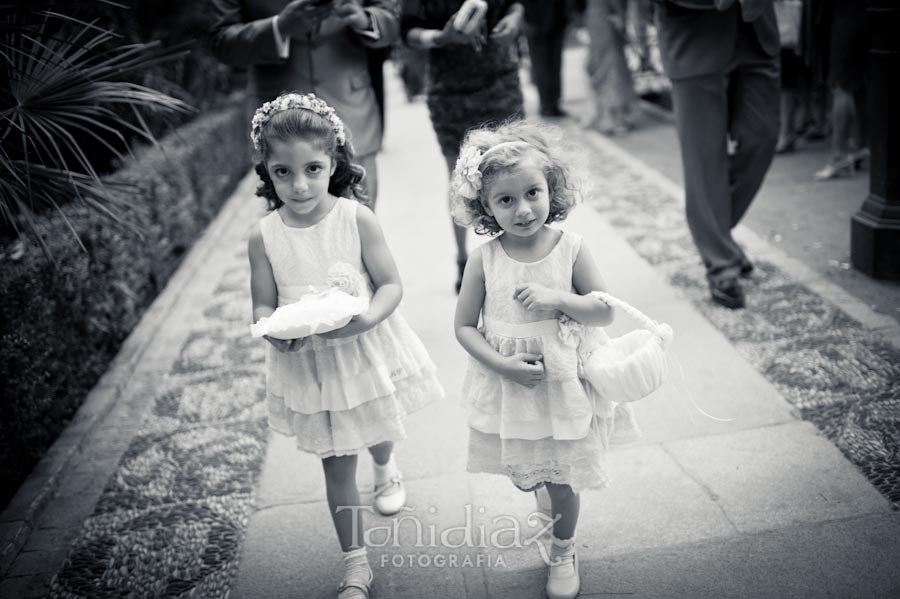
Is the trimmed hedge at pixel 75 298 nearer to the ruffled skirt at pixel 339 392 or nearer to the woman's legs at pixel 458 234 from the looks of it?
the ruffled skirt at pixel 339 392

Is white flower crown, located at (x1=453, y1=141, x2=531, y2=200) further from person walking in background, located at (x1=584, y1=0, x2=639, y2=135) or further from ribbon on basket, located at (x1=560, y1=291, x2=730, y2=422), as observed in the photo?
person walking in background, located at (x1=584, y1=0, x2=639, y2=135)

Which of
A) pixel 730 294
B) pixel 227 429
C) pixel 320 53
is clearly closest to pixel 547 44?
pixel 730 294

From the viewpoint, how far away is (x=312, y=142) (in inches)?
93.4

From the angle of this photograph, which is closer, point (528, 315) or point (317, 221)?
point (528, 315)

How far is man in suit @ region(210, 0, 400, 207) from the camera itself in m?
3.38

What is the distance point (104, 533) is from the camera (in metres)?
3.01

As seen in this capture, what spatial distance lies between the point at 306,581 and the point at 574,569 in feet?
2.84

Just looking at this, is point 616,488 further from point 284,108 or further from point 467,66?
point 467,66

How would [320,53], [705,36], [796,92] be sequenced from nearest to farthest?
[320,53] → [705,36] → [796,92]

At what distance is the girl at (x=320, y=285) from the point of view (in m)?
2.42

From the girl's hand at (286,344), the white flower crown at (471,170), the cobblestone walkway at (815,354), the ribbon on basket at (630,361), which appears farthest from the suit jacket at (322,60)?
the cobblestone walkway at (815,354)

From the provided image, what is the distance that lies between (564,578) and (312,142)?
1471mm

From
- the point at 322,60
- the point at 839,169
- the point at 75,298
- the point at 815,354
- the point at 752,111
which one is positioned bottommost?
the point at 815,354

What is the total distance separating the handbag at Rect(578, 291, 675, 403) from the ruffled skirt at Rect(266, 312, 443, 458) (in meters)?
0.64
